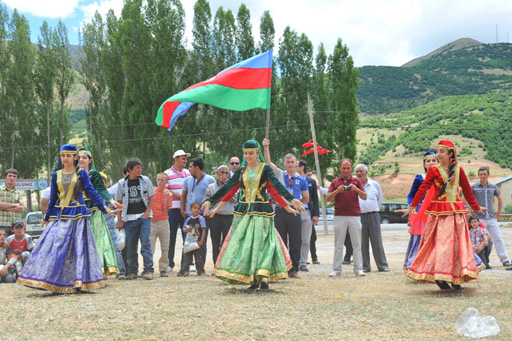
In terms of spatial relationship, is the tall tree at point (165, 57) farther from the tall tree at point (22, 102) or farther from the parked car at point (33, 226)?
the parked car at point (33, 226)

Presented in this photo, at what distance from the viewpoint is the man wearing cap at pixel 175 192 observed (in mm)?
11555

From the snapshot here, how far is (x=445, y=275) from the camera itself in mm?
7645

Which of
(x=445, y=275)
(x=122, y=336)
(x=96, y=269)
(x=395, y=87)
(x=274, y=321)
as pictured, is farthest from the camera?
(x=395, y=87)

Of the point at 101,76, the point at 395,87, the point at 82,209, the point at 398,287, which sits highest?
the point at 395,87

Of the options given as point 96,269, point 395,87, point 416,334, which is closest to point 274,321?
point 416,334

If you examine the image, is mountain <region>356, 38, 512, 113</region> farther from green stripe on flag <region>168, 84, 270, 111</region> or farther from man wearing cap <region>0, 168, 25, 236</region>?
man wearing cap <region>0, 168, 25, 236</region>

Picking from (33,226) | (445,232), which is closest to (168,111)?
(445,232)

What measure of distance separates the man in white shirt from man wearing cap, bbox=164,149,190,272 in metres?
3.20

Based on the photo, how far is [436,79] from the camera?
151 m

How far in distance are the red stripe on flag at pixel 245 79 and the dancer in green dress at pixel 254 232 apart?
1705 mm

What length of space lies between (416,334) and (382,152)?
282 ft

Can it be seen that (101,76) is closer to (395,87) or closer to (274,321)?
(274,321)

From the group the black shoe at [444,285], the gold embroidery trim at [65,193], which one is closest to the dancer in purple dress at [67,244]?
the gold embroidery trim at [65,193]

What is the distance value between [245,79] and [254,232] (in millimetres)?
2903
